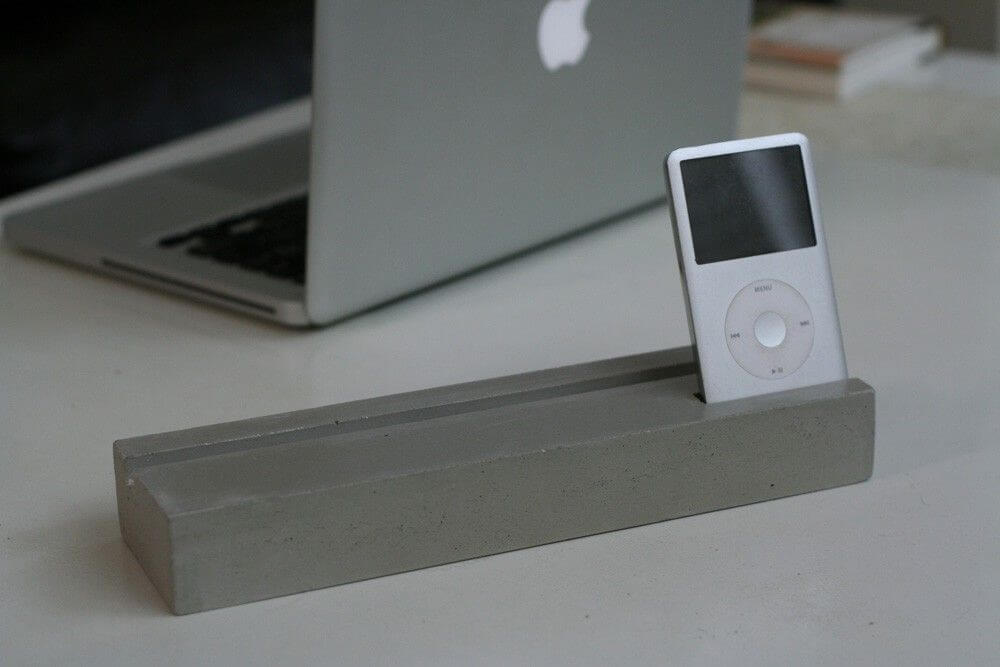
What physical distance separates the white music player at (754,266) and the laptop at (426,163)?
0.92 feet

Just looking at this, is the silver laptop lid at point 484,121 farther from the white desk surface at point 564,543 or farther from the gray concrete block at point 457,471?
the gray concrete block at point 457,471

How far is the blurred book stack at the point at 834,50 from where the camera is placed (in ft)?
5.88

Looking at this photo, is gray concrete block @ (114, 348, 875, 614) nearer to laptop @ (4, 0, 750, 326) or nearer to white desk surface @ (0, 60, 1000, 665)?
white desk surface @ (0, 60, 1000, 665)

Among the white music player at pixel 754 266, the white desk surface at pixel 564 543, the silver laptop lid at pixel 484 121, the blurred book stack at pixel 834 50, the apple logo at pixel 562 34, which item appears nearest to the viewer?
the white desk surface at pixel 564 543

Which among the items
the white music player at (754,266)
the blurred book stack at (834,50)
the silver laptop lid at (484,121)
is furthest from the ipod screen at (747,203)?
the blurred book stack at (834,50)

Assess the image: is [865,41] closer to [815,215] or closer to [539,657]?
[815,215]

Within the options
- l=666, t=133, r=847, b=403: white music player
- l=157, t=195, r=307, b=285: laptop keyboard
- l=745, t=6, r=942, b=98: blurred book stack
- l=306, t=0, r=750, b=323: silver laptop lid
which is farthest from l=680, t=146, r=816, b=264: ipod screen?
l=745, t=6, r=942, b=98: blurred book stack

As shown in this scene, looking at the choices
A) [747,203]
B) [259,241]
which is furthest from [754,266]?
[259,241]

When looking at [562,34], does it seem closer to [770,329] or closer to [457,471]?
[770,329]

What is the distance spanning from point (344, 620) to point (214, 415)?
0.28 meters

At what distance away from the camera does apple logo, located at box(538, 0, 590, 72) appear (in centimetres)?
108

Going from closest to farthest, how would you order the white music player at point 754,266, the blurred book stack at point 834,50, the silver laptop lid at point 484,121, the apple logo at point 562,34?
the white music player at point 754,266
the silver laptop lid at point 484,121
the apple logo at point 562,34
the blurred book stack at point 834,50

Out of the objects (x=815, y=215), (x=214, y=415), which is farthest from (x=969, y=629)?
(x=214, y=415)

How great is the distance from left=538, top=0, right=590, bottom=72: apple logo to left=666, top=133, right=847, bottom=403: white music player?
A: 347mm
